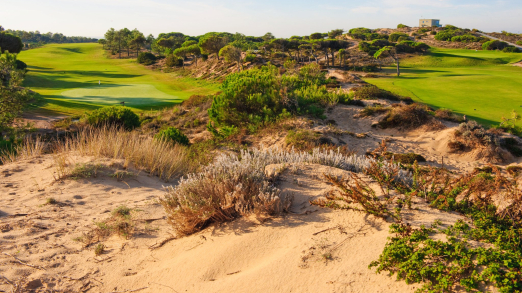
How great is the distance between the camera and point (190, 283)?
302 cm

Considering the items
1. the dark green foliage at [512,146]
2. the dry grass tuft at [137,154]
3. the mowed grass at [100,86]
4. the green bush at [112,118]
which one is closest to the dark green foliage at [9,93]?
the green bush at [112,118]

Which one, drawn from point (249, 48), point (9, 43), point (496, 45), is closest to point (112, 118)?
point (9, 43)

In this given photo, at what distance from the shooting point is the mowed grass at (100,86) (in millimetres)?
23688

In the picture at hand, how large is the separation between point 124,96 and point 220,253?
25.8m

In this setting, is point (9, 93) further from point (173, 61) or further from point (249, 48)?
point (249, 48)

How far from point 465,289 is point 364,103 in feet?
45.7

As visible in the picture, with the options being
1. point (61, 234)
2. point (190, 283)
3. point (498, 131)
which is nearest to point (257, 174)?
point (190, 283)

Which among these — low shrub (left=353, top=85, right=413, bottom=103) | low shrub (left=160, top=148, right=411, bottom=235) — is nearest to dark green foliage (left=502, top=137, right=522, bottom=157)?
low shrub (left=353, top=85, right=413, bottom=103)

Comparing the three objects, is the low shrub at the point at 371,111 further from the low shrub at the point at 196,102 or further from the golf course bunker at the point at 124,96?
the golf course bunker at the point at 124,96

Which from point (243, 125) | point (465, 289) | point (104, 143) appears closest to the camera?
point (465, 289)

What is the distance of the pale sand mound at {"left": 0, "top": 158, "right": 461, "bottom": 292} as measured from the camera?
111 inches

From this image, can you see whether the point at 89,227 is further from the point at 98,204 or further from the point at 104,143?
the point at 104,143

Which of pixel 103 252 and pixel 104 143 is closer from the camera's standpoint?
pixel 103 252

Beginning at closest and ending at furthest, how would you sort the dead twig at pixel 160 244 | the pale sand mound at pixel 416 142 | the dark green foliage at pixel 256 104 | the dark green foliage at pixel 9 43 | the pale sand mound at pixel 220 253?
the pale sand mound at pixel 220 253 < the dead twig at pixel 160 244 < the pale sand mound at pixel 416 142 < the dark green foliage at pixel 256 104 < the dark green foliage at pixel 9 43
